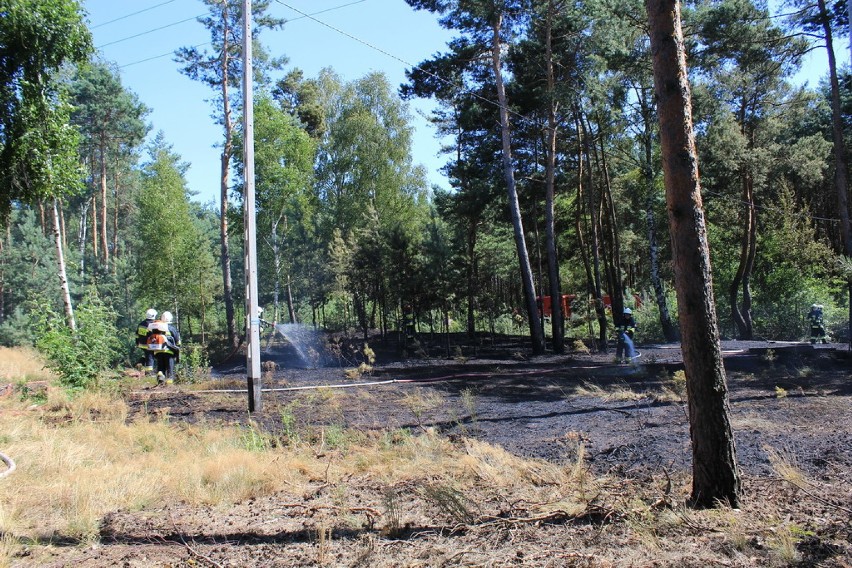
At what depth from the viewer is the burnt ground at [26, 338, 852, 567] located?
4.16m

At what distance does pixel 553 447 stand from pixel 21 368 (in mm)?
19966

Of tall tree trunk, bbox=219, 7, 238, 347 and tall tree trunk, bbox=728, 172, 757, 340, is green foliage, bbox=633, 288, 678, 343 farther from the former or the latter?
tall tree trunk, bbox=219, 7, 238, 347

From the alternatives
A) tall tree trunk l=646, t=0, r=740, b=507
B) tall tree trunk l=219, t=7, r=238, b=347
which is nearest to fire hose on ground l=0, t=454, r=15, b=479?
tall tree trunk l=646, t=0, r=740, b=507

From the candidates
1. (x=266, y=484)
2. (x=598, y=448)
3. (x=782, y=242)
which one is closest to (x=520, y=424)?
(x=598, y=448)

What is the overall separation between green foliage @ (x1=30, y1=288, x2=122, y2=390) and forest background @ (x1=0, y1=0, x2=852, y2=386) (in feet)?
0.15

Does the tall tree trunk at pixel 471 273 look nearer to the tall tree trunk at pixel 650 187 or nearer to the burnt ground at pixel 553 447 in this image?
the tall tree trunk at pixel 650 187

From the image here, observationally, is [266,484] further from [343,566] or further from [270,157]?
[270,157]

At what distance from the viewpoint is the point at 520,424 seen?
362 inches

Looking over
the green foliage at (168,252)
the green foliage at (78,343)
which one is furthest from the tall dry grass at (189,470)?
the green foliage at (168,252)

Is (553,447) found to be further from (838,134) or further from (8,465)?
(838,134)

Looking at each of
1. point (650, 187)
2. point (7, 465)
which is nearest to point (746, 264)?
point (650, 187)

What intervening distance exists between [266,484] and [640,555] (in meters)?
3.65

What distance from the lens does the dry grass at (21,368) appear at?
1688cm

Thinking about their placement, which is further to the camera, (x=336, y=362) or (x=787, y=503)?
(x=336, y=362)
